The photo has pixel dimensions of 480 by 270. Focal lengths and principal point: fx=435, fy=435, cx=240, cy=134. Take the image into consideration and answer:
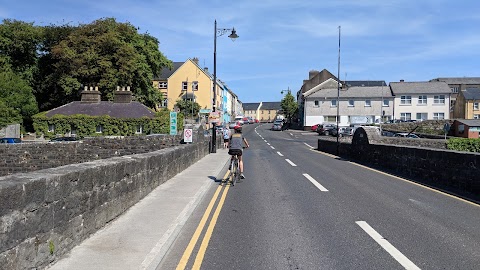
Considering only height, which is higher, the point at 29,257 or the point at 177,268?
the point at 29,257

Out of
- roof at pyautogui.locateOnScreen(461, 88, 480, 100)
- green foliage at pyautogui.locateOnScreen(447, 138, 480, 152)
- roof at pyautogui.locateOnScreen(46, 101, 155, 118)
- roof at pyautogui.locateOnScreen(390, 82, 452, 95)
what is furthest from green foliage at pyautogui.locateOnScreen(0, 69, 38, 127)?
roof at pyautogui.locateOnScreen(461, 88, 480, 100)

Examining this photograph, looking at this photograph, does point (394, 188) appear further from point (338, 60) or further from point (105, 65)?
point (105, 65)

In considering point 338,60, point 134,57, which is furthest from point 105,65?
point 338,60

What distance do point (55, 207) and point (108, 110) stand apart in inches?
1903

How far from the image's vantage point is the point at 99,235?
714 centimetres

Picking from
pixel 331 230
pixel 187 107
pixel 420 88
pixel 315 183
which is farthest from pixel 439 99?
pixel 331 230

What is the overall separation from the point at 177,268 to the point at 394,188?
882 cm

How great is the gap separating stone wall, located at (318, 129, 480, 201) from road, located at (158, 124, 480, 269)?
2.81 ft

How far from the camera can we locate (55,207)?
5.79 metres

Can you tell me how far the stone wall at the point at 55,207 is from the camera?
4743mm

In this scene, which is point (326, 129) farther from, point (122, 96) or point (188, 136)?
point (188, 136)

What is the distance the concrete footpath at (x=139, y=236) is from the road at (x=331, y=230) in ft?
0.83

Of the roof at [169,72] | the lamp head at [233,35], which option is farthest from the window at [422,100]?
the lamp head at [233,35]

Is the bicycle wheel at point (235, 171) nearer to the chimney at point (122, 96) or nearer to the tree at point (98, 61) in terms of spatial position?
the chimney at point (122, 96)
